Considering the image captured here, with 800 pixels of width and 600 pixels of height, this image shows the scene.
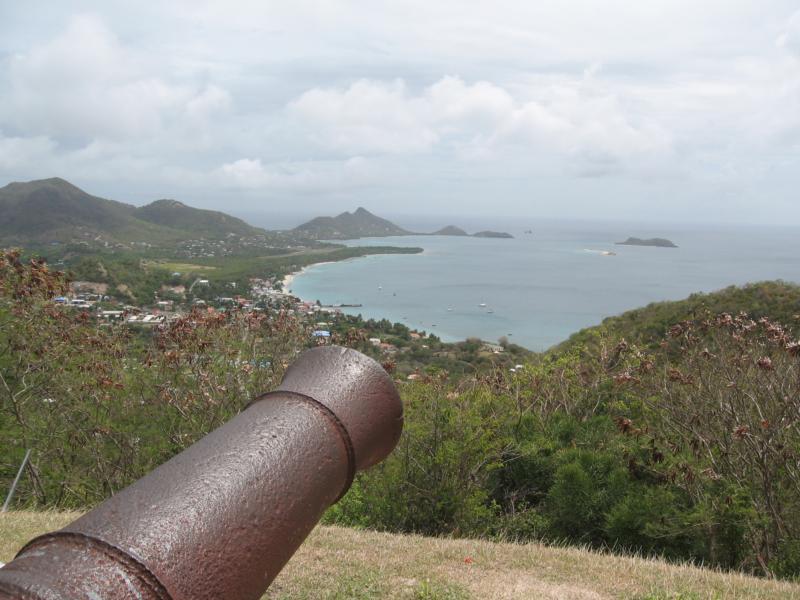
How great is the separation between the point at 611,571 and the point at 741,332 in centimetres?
344

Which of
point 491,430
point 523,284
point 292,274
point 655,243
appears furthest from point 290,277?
point 655,243

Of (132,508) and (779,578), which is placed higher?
(132,508)

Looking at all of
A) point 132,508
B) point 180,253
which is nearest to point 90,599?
point 132,508

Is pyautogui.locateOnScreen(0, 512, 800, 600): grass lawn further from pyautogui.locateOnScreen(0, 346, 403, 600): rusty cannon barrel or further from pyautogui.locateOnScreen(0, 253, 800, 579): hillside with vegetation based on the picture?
pyautogui.locateOnScreen(0, 346, 403, 600): rusty cannon barrel

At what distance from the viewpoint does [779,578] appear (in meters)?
5.91

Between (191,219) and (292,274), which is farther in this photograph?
(191,219)

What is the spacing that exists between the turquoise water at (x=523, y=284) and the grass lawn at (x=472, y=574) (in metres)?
39.3

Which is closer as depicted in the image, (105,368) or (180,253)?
(105,368)

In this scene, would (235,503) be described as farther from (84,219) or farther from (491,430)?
(84,219)

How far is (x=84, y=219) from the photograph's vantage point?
338 ft

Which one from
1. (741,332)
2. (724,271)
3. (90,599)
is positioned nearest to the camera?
(90,599)

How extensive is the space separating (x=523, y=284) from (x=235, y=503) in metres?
86.6

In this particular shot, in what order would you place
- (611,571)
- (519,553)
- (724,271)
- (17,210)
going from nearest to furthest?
(611,571)
(519,553)
(724,271)
(17,210)

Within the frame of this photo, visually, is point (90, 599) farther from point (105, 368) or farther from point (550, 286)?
point (550, 286)
